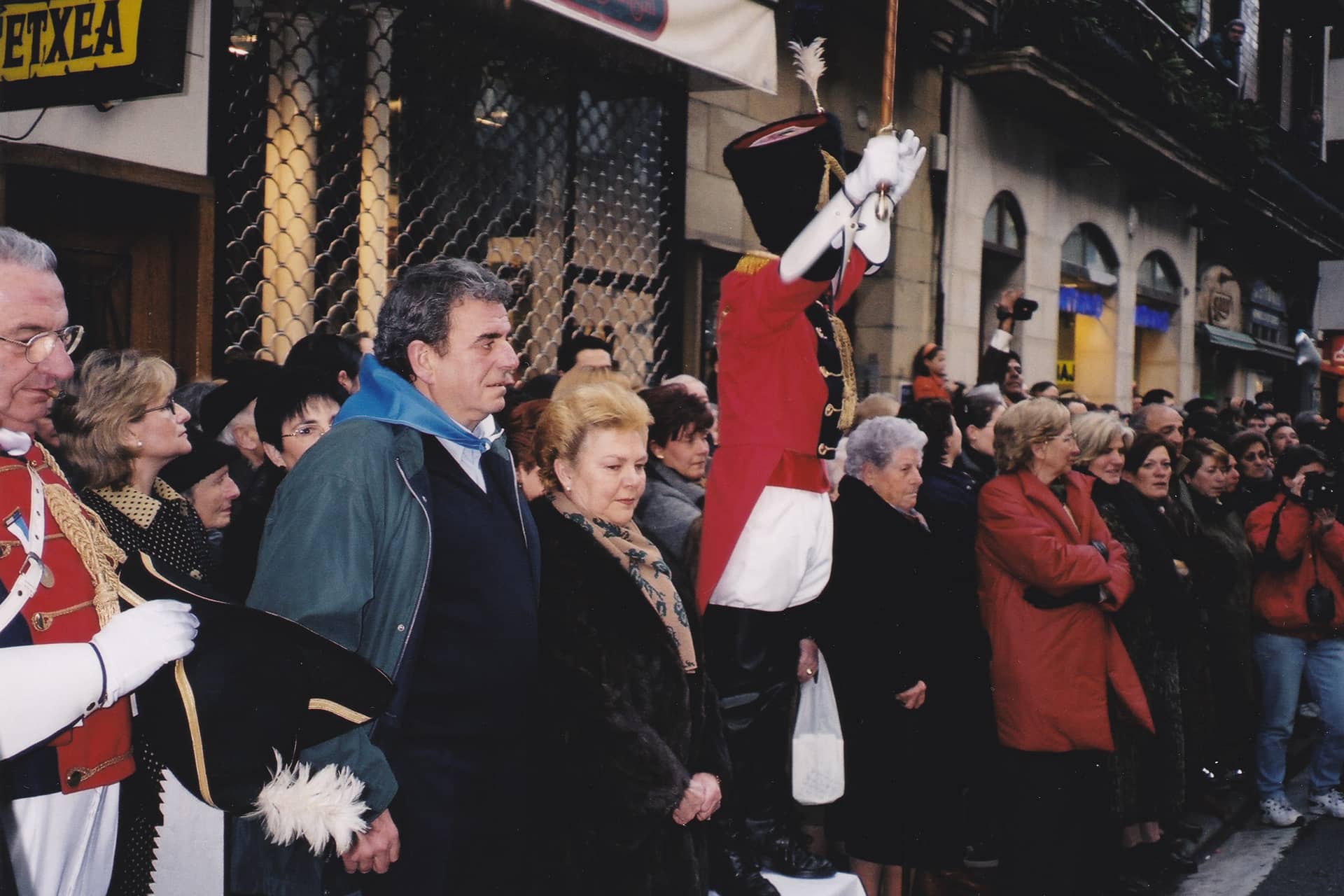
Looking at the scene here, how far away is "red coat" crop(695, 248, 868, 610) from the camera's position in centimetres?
361

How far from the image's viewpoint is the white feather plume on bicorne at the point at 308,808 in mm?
2193

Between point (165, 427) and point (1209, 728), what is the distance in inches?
213

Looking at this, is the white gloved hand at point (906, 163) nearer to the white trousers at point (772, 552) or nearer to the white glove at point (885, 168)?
the white glove at point (885, 168)

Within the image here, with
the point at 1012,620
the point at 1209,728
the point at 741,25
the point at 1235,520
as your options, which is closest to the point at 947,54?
the point at 741,25

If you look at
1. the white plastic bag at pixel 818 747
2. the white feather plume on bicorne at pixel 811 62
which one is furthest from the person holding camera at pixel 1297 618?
the white feather plume on bicorne at pixel 811 62

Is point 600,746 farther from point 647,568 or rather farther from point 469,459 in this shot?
point 469,459

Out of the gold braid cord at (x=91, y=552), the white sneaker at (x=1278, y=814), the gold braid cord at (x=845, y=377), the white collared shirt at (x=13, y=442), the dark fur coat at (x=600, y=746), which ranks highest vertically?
the gold braid cord at (x=845, y=377)

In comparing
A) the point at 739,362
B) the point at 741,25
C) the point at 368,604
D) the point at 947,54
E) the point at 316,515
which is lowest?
the point at 368,604

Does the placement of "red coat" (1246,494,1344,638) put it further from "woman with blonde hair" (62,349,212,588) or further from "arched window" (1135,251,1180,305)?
"arched window" (1135,251,1180,305)

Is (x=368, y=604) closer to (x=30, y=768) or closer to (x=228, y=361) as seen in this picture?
(x=30, y=768)

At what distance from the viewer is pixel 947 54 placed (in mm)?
11258

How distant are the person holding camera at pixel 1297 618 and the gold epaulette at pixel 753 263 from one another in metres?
4.33

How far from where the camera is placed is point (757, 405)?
3.65m

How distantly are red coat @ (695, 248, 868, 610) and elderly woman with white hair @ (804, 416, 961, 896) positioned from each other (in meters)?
1.04
